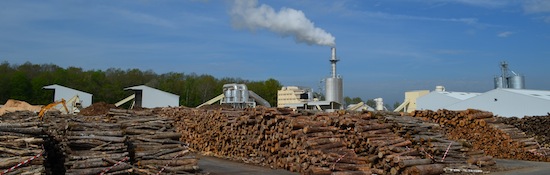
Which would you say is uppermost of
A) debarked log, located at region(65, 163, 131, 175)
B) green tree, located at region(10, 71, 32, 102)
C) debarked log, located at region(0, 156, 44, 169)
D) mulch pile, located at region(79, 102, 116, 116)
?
green tree, located at region(10, 71, 32, 102)

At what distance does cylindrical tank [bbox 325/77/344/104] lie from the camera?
3881cm

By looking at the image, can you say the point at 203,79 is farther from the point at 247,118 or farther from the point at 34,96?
the point at 247,118

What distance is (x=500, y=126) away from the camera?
20000 mm

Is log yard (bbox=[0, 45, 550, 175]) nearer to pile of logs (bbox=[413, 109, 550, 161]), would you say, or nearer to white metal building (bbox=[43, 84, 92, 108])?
pile of logs (bbox=[413, 109, 550, 161])

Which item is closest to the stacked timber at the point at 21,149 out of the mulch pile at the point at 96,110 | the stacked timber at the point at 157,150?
the stacked timber at the point at 157,150

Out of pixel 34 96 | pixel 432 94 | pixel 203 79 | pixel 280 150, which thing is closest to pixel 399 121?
pixel 280 150

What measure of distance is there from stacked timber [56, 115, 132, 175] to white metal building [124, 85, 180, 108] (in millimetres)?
37823

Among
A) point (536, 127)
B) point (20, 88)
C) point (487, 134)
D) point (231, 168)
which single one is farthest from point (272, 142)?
point (20, 88)

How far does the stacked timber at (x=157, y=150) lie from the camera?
1105 centimetres

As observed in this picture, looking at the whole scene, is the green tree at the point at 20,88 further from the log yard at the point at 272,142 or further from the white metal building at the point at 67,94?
the log yard at the point at 272,142

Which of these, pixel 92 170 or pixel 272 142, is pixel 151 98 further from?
pixel 92 170

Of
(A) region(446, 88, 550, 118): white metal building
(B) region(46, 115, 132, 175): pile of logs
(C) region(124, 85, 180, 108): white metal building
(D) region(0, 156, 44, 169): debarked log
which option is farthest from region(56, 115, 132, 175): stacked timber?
(C) region(124, 85, 180, 108): white metal building

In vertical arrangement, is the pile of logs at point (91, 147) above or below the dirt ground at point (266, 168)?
above

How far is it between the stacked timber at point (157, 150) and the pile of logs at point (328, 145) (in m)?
3.24
